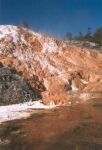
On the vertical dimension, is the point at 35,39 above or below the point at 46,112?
above

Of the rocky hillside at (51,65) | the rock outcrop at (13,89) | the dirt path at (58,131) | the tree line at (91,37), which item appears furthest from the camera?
the tree line at (91,37)

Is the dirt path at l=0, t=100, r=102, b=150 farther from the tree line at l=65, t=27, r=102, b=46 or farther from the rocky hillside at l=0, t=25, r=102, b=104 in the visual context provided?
the tree line at l=65, t=27, r=102, b=46

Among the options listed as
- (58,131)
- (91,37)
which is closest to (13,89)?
(58,131)

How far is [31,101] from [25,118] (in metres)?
7.75

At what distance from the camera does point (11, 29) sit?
37.2 meters

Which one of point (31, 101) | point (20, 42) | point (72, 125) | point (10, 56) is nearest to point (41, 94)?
point (31, 101)

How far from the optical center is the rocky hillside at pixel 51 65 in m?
29.5

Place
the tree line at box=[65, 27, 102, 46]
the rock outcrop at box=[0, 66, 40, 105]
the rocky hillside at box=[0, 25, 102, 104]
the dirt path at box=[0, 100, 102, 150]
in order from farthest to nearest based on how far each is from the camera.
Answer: the tree line at box=[65, 27, 102, 46]
the rocky hillside at box=[0, 25, 102, 104]
the rock outcrop at box=[0, 66, 40, 105]
the dirt path at box=[0, 100, 102, 150]

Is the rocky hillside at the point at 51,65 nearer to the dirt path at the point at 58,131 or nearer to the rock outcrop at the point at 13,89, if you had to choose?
the rock outcrop at the point at 13,89

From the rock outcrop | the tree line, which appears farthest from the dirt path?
the tree line

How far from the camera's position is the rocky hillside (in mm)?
29500

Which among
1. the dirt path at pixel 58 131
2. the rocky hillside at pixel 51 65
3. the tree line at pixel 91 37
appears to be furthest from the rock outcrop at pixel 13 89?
the tree line at pixel 91 37

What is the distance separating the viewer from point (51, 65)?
35344mm

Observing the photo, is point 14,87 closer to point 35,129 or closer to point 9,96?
point 9,96
